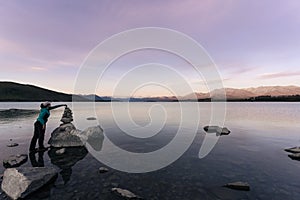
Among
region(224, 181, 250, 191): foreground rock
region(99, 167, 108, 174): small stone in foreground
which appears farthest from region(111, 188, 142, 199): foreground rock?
region(224, 181, 250, 191): foreground rock

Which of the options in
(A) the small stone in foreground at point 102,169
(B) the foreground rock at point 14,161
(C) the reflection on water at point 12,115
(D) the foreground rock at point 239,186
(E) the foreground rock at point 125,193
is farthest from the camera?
(C) the reflection on water at point 12,115

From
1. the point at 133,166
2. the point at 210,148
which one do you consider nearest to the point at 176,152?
the point at 210,148

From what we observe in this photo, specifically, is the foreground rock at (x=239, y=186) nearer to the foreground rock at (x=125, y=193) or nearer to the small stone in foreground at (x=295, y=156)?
the foreground rock at (x=125, y=193)

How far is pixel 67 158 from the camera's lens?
15.9 meters

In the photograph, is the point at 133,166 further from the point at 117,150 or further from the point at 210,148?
the point at 210,148

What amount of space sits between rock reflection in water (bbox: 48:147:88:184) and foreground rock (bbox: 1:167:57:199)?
4.96 ft

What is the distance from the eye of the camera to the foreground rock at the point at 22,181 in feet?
30.8

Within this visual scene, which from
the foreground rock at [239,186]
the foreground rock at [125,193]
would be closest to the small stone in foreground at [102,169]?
the foreground rock at [125,193]

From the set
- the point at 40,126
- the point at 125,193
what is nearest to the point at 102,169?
the point at 125,193

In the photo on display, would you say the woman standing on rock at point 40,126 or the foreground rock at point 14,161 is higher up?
the woman standing on rock at point 40,126

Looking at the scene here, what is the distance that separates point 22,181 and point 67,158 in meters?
6.34

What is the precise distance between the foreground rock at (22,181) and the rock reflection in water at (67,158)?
4.96 ft

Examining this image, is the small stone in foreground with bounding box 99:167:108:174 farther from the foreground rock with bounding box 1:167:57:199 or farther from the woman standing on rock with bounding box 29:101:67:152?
the woman standing on rock with bounding box 29:101:67:152

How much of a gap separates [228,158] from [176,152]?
499 cm
